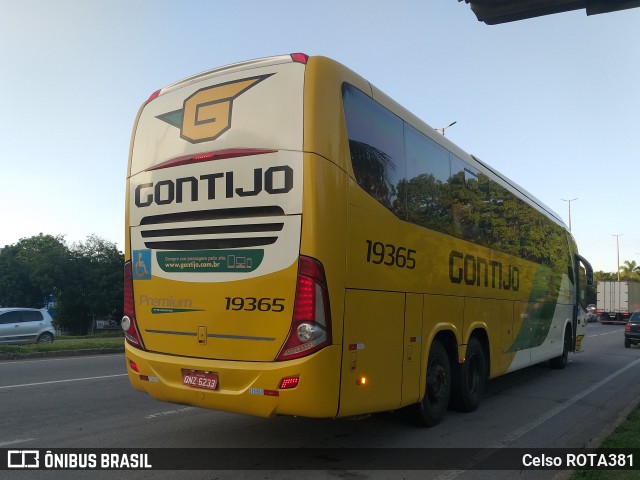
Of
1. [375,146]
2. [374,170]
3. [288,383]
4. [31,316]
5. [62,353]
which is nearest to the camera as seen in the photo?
[288,383]

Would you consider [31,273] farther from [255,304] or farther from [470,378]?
[255,304]

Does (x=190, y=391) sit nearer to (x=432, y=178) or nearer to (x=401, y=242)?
(x=401, y=242)

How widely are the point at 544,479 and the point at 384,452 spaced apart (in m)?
1.65

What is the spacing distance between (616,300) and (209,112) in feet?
169

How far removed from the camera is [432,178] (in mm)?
7367

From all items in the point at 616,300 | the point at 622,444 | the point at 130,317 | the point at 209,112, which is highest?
the point at 209,112

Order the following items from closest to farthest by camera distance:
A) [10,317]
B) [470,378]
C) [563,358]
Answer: [470,378]
[563,358]
[10,317]

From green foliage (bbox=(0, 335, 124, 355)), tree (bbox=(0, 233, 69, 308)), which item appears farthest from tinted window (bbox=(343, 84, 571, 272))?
tree (bbox=(0, 233, 69, 308))

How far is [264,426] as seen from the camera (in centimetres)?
707

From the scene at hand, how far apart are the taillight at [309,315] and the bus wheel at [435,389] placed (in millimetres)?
2511

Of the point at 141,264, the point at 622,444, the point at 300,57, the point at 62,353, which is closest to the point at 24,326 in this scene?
the point at 62,353

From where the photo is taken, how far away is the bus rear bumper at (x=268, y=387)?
4.94 metres

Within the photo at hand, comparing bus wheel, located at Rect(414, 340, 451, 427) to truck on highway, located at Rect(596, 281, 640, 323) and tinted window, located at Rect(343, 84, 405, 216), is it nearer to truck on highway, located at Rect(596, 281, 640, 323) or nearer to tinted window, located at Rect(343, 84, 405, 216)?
A: tinted window, located at Rect(343, 84, 405, 216)

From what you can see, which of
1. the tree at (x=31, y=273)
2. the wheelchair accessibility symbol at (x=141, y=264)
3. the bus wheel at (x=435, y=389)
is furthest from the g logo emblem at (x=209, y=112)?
the tree at (x=31, y=273)
